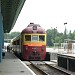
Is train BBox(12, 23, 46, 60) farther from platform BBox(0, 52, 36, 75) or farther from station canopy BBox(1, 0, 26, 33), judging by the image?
platform BBox(0, 52, 36, 75)

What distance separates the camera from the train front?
1229 inches

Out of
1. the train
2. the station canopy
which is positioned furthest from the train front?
the station canopy

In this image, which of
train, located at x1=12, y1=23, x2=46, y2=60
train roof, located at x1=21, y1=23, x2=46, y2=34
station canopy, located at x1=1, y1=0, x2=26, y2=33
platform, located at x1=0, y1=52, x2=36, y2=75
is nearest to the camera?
platform, located at x1=0, y1=52, x2=36, y2=75

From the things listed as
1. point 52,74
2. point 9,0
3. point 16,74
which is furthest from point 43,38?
point 16,74

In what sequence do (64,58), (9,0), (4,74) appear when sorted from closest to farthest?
(4,74) < (64,58) < (9,0)

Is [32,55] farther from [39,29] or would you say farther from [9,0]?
[9,0]

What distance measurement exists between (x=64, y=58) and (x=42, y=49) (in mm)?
7292

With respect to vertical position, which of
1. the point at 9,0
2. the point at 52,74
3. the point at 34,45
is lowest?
the point at 52,74

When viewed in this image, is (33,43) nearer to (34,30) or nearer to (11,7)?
(34,30)

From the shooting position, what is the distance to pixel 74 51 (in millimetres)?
31625

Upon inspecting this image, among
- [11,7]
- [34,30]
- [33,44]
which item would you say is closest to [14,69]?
[11,7]

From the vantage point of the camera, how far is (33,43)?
3130 centimetres

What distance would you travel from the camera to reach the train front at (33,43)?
3122 cm

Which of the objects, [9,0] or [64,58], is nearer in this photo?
[64,58]
